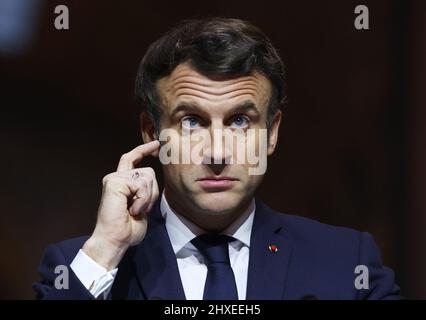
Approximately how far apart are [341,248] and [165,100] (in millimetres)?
680

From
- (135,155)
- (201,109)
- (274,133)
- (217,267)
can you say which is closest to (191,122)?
(201,109)

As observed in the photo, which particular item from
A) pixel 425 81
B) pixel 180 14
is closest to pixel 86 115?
pixel 180 14

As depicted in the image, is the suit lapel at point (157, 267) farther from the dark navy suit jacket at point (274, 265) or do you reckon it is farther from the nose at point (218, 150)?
the nose at point (218, 150)

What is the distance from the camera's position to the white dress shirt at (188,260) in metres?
1.96

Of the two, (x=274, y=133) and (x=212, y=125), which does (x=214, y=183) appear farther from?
(x=274, y=133)

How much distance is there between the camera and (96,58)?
2309 millimetres

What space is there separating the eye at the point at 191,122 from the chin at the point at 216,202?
0.19 m

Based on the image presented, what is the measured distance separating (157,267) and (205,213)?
0.66 ft

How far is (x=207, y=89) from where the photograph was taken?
204 centimetres

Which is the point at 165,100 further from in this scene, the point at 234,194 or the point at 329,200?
the point at 329,200

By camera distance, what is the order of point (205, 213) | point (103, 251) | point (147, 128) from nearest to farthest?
point (103, 251), point (205, 213), point (147, 128)

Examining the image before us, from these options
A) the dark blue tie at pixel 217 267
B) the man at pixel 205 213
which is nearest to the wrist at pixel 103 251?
the man at pixel 205 213

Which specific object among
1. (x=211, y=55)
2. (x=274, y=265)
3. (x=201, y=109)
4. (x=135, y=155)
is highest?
(x=211, y=55)

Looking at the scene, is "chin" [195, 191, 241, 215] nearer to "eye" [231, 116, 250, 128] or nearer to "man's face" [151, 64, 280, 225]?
"man's face" [151, 64, 280, 225]
